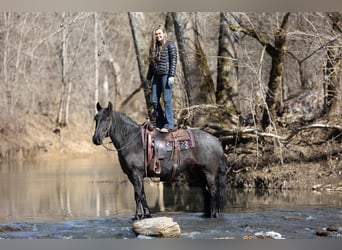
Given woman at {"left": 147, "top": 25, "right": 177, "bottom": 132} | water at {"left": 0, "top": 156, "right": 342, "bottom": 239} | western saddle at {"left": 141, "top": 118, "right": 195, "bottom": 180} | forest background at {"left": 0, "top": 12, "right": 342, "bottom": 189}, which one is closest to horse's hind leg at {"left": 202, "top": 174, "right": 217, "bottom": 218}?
water at {"left": 0, "top": 156, "right": 342, "bottom": 239}

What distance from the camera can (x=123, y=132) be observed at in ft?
28.1

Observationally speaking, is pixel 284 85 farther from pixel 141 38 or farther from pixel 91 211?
pixel 91 211

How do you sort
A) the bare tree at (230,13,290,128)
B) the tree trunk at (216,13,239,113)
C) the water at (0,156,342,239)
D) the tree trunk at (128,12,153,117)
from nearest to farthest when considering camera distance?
the water at (0,156,342,239) → the bare tree at (230,13,290,128) → the tree trunk at (216,13,239,113) → the tree trunk at (128,12,153,117)

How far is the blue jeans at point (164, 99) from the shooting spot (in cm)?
899

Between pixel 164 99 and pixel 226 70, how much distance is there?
518 cm

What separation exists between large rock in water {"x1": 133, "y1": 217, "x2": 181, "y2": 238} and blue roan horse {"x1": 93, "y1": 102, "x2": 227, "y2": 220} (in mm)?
653

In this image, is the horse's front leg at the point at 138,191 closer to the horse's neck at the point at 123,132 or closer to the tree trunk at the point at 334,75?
the horse's neck at the point at 123,132

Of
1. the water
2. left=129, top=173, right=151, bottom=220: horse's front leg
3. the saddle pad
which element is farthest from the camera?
the saddle pad

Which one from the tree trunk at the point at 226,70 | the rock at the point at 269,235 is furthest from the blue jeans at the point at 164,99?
the tree trunk at the point at 226,70

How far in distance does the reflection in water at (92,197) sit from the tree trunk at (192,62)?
67.4 inches

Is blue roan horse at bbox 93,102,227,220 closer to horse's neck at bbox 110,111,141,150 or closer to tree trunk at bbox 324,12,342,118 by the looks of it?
horse's neck at bbox 110,111,141,150

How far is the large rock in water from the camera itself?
7.88 meters

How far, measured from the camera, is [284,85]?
51.6 ft

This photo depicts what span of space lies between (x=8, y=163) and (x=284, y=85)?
6439 mm
